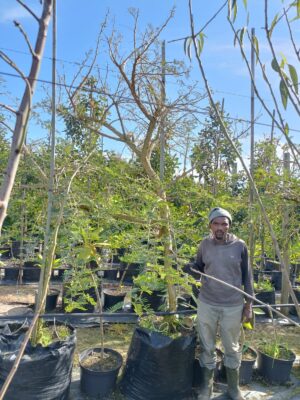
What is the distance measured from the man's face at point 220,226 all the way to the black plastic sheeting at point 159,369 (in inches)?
33.7

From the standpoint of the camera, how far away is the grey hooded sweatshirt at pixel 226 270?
2691mm

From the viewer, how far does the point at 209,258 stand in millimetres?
2752

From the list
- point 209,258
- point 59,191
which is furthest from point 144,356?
point 59,191

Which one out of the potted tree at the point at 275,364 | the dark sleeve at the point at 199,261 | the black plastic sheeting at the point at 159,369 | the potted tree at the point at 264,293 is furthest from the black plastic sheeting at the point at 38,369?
the potted tree at the point at 264,293

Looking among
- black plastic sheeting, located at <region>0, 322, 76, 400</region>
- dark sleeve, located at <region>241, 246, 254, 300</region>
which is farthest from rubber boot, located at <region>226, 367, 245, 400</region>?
black plastic sheeting, located at <region>0, 322, 76, 400</region>

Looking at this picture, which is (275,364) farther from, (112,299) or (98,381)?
(112,299)

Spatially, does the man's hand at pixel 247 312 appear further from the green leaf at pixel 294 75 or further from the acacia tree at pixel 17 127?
the acacia tree at pixel 17 127

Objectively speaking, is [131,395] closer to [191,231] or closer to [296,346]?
[191,231]

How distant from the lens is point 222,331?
109 inches

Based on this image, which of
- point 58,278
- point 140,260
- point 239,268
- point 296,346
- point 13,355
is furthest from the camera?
point 58,278

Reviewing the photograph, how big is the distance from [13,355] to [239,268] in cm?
179

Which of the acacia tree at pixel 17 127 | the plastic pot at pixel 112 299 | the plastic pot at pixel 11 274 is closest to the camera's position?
the acacia tree at pixel 17 127

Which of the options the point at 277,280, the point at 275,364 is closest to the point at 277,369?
the point at 275,364

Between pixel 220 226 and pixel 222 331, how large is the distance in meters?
0.87
